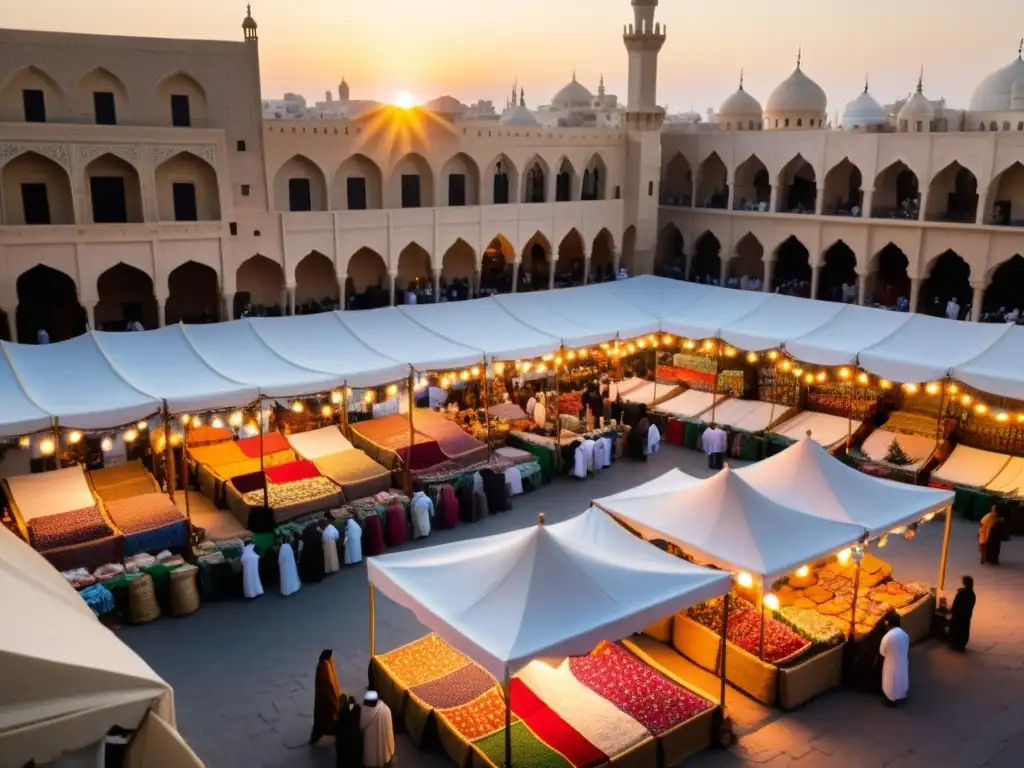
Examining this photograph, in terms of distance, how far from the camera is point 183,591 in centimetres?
1094

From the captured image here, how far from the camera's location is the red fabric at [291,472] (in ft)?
45.5

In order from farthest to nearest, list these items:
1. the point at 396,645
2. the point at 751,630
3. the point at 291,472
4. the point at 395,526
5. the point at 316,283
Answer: the point at 316,283 < the point at 291,472 < the point at 395,526 < the point at 396,645 < the point at 751,630

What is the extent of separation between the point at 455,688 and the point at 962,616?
19.0 ft

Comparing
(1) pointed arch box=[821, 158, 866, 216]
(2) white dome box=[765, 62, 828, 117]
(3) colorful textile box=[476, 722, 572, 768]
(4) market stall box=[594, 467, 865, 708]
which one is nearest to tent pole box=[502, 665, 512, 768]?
(3) colorful textile box=[476, 722, 572, 768]

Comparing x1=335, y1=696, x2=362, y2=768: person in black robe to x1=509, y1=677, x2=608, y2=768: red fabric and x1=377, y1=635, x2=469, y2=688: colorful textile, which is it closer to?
x1=377, y1=635, x2=469, y2=688: colorful textile

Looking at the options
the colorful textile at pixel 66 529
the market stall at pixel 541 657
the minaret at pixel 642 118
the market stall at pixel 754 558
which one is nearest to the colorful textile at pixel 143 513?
the colorful textile at pixel 66 529

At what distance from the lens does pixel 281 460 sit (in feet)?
48.2

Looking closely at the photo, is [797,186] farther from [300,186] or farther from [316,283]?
[300,186]

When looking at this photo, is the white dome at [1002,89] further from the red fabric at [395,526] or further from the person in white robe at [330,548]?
the person in white robe at [330,548]

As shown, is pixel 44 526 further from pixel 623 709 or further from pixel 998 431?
pixel 998 431

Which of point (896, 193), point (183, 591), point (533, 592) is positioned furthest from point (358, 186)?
point (533, 592)

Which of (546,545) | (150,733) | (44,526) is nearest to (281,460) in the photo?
(44,526)

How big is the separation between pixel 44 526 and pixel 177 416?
2.33 metres

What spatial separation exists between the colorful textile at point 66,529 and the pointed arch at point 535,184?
16.4m
